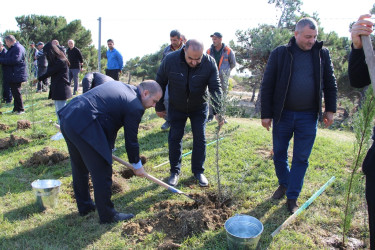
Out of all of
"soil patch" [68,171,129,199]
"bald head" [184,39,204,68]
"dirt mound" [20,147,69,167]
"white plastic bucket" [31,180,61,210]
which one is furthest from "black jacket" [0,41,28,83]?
"bald head" [184,39,204,68]

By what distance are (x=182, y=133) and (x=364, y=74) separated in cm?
263

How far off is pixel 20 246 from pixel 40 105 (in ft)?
26.0

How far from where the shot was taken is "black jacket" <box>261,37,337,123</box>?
336 centimetres

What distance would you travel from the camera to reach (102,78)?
4.09 m

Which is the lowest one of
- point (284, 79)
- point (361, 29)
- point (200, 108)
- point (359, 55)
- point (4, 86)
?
point (4, 86)

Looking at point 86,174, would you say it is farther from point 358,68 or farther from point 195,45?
point 358,68

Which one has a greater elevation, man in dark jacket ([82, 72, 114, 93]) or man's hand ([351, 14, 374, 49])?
man's hand ([351, 14, 374, 49])

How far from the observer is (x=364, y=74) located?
2.28 m

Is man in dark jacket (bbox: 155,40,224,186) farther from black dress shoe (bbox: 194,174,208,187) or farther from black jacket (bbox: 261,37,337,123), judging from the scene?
black jacket (bbox: 261,37,337,123)

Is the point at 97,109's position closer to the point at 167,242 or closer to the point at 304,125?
the point at 167,242

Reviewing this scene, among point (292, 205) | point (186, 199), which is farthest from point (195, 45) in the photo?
point (292, 205)

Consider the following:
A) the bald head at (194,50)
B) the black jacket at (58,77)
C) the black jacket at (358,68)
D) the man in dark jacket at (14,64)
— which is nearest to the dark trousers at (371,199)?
the black jacket at (358,68)

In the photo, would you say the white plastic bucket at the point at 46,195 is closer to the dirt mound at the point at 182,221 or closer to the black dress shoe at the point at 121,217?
the black dress shoe at the point at 121,217

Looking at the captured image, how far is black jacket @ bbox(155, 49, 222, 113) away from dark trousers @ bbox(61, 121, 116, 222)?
57.5 inches
